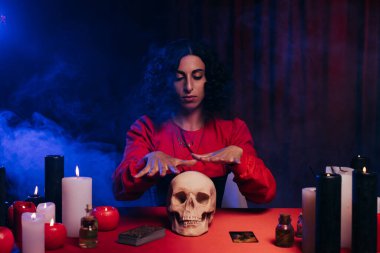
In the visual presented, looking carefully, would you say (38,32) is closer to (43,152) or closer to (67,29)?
(67,29)

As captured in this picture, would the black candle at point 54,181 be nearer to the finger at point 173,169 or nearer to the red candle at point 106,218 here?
the red candle at point 106,218

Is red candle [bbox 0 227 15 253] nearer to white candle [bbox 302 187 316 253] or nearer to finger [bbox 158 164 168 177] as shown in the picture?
finger [bbox 158 164 168 177]

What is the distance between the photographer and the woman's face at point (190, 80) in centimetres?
264

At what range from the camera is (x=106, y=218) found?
184 cm

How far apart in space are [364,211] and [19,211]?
122cm

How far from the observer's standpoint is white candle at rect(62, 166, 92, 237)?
1.79m

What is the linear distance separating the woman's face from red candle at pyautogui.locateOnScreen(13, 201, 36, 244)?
3.81 feet

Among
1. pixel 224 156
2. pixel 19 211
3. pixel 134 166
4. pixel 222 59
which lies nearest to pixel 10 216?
pixel 19 211

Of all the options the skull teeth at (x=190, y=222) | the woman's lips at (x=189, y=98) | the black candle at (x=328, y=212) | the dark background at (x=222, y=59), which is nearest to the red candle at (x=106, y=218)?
the skull teeth at (x=190, y=222)

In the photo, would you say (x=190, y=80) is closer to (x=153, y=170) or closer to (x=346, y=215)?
(x=153, y=170)

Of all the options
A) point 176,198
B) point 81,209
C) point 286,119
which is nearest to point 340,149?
point 286,119

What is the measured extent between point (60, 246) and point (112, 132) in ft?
7.22

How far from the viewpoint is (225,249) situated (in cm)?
162

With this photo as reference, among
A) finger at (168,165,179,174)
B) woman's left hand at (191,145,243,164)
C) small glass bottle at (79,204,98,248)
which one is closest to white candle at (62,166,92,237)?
small glass bottle at (79,204,98,248)
